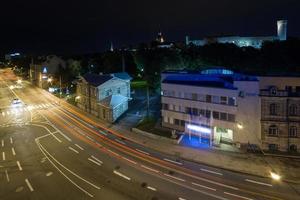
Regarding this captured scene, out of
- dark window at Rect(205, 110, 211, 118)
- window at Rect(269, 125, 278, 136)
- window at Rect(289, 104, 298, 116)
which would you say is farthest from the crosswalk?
window at Rect(289, 104, 298, 116)

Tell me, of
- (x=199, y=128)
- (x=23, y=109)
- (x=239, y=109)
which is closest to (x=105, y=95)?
(x=23, y=109)

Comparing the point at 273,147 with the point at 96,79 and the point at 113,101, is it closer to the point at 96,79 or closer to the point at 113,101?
the point at 113,101

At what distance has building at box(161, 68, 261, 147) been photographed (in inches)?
1897

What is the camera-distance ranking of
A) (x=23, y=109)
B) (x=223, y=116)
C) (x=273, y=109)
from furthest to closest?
(x=23, y=109) < (x=223, y=116) < (x=273, y=109)

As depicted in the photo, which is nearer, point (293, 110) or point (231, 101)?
point (293, 110)

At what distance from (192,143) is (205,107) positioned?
6.88 meters

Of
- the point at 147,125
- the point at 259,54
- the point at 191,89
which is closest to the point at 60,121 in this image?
the point at 147,125

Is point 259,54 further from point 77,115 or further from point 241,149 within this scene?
point 77,115

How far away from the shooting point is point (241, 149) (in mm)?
48156

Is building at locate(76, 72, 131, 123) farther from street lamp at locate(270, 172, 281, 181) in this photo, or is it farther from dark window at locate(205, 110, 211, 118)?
street lamp at locate(270, 172, 281, 181)

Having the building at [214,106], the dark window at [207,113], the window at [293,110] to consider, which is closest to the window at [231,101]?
the building at [214,106]

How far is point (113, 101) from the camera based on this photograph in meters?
71.2

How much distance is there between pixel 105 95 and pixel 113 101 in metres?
5.66

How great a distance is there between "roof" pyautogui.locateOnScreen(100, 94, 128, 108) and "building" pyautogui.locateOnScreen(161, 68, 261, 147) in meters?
14.2
